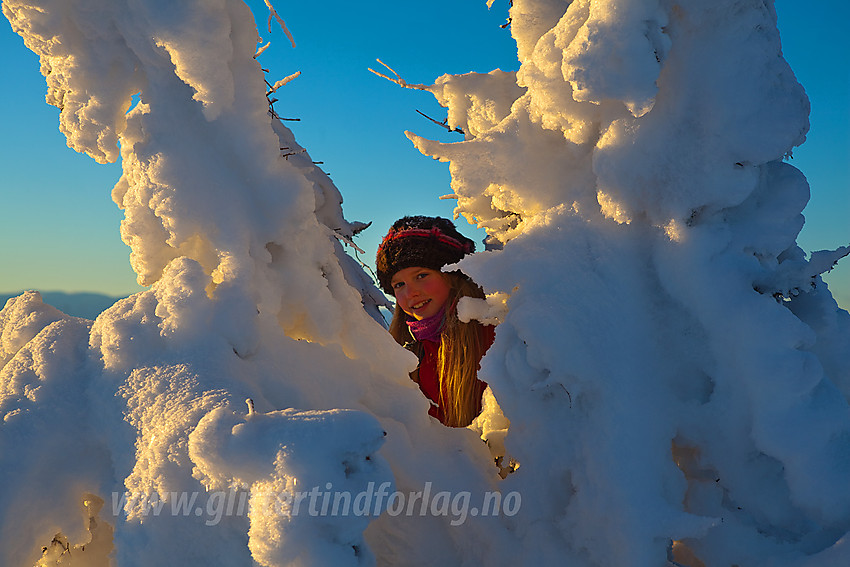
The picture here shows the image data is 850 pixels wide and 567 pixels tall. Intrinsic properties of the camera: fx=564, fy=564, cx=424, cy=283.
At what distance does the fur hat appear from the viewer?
3520mm

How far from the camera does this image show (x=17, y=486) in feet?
5.09

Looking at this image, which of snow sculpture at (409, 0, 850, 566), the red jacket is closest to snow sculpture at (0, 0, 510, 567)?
snow sculpture at (409, 0, 850, 566)

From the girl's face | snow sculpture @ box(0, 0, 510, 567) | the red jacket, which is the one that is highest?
the girl's face

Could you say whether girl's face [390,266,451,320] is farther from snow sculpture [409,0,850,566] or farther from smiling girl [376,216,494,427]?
snow sculpture [409,0,850,566]

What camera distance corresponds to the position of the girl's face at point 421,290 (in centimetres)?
358

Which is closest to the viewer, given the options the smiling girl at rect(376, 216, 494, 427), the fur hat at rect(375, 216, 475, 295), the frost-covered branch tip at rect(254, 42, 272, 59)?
the frost-covered branch tip at rect(254, 42, 272, 59)

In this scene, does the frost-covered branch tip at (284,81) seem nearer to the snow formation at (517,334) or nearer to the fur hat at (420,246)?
the snow formation at (517,334)

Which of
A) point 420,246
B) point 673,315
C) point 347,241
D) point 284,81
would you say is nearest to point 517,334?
point 673,315

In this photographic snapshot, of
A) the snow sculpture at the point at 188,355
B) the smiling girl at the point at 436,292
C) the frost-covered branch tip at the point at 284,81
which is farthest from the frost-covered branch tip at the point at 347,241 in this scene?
the smiling girl at the point at 436,292

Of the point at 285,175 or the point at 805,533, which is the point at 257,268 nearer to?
the point at 285,175

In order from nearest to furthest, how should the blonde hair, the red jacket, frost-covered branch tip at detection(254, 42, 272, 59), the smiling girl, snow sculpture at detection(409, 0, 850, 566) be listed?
snow sculpture at detection(409, 0, 850, 566)
frost-covered branch tip at detection(254, 42, 272, 59)
the blonde hair
the smiling girl
the red jacket

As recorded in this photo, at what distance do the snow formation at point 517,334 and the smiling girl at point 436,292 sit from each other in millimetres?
1326

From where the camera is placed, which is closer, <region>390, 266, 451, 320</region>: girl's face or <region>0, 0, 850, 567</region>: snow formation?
<region>0, 0, 850, 567</region>: snow formation

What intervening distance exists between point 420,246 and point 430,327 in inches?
20.7
